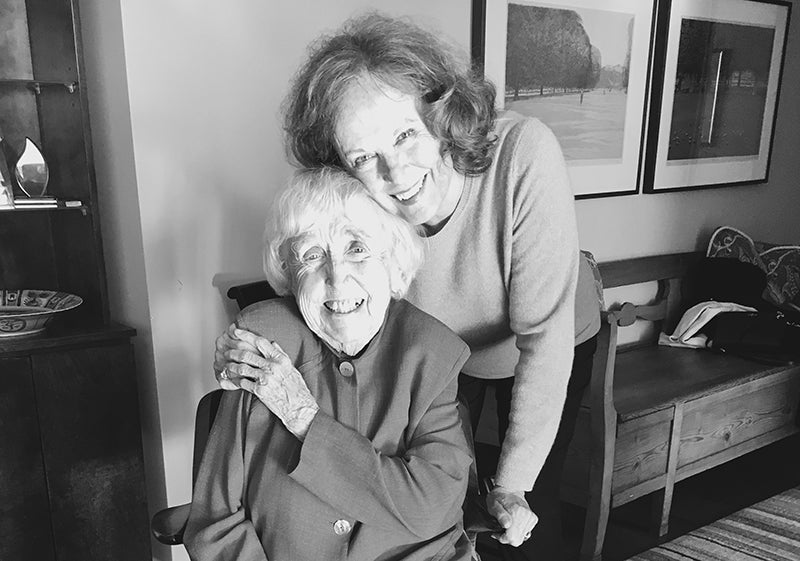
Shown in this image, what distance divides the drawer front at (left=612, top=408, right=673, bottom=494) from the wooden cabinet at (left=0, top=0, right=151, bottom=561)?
153 cm

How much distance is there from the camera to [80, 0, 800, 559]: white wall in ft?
5.96

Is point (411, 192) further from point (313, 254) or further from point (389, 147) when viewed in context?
point (313, 254)

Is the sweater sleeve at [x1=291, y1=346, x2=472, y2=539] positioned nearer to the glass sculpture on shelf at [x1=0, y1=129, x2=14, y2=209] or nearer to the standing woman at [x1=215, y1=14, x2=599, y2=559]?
the standing woman at [x1=215, y1=14, x2=599, y2=559]

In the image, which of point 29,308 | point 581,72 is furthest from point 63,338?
point 581,72

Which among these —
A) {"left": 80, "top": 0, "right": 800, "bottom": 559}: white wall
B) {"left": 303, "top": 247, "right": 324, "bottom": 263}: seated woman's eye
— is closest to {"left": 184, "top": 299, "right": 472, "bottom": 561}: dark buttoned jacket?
{"left": 303, "top": 247, "right": 324, "bottom": 263}: seated woman's eye

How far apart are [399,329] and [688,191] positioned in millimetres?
2463

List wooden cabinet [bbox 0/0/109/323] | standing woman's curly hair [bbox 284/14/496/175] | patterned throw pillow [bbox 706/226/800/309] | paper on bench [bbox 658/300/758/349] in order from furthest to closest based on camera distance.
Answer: patterned throw pillow [bbox 706/226/800/309]
paper on bench [bbox 658/300/758/349]
wooden cabinet [bbox 0/0/109/323]
standing woman's curly hair [bbox 284/14/496/175]

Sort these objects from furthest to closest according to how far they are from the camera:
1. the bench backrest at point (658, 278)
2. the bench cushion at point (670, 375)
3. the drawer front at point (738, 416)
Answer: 1. the bench backrest at point (658, 278)
2. the drawer front at point (738, 416)
3. the bench cushion at point (670, 375)

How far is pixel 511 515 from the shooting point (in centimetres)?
134

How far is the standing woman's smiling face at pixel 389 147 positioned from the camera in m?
1.26

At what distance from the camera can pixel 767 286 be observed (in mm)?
3387

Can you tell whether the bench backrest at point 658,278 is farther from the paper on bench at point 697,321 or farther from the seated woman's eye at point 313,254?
the seated woman's eye at point 313,254

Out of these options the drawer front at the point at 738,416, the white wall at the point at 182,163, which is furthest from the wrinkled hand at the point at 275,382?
the drawer front at the point at 738,416

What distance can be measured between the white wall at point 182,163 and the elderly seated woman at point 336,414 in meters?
0.71
